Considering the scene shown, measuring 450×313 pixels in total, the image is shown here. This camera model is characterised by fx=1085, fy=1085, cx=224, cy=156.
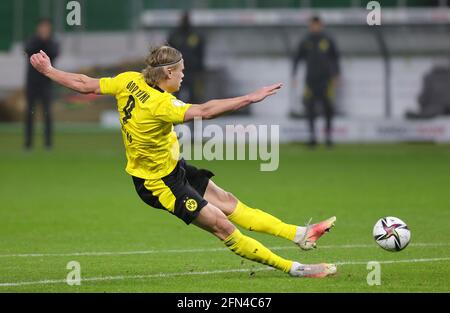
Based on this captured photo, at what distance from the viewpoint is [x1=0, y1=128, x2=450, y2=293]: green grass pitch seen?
9172 millimetres

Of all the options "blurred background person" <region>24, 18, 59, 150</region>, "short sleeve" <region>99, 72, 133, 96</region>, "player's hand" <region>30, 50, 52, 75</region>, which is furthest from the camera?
"blurred background person" <region>24, 18, 59, 150</region>

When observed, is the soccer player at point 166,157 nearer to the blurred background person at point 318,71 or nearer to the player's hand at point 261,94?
the player's hand at point 261,94

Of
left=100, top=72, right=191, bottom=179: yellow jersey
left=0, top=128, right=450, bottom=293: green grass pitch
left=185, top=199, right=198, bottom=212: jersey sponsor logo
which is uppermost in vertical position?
left=100, top=72, right=191, bottom=179: yellow jersey

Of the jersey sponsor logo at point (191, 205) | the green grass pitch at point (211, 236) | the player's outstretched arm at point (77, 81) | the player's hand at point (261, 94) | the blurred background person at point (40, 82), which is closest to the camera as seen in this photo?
the player's hand at point (261, 94)

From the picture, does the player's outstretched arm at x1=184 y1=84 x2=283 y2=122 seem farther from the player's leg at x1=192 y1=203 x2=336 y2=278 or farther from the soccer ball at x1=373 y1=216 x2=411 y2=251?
the soccer ball at x1=373 y1=216 x2=411 y2=251

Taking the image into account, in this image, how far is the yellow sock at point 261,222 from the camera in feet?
31.7

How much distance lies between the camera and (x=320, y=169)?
2008 cm

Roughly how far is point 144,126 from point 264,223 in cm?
145

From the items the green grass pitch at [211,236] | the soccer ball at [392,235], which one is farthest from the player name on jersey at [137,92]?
the soccer ball at [392,235]

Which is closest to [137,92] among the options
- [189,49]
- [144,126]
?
[144,126]

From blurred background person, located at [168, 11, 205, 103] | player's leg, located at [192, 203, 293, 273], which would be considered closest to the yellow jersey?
player's leg, located at [192, 203, 293, 273]

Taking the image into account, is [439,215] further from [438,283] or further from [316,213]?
[438,283]

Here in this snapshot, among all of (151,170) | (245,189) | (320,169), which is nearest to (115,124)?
(320,169)

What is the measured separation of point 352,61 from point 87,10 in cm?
910
